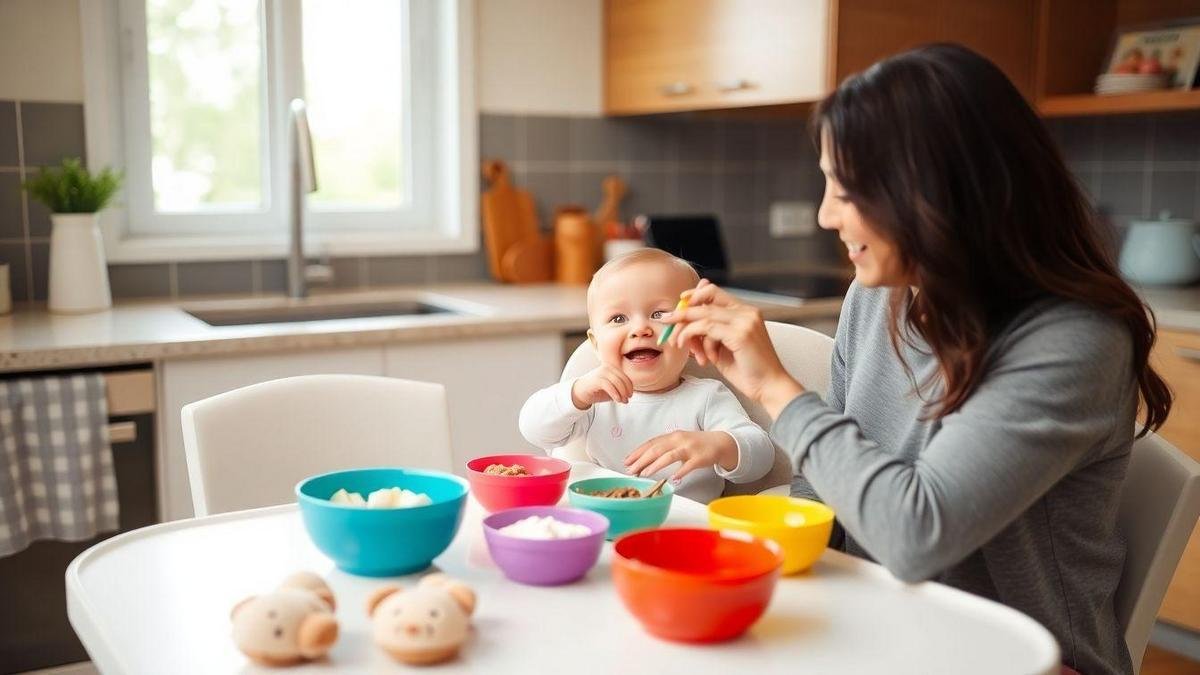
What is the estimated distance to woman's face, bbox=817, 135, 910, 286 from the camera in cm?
121

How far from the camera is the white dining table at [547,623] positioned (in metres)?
0.98

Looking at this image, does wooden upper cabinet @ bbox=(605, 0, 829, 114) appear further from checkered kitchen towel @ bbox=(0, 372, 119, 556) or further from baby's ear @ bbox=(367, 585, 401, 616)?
baby's ear @ bbox=(367, 585, 401, 616)

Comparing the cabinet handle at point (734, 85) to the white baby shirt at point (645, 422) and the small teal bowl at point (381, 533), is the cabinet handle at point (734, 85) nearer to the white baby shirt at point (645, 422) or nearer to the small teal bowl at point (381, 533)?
the white baby shirt at point (645, 422)

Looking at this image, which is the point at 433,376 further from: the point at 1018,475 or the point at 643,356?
the point at 1018,475

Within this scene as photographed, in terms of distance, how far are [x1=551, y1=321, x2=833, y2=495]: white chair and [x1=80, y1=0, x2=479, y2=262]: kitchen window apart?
4.39 ft

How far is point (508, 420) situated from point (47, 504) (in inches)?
37.8

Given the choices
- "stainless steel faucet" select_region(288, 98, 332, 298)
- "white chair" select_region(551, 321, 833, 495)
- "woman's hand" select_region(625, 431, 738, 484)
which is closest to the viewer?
"woman's hand" select_region(625, 431, 738, 484)

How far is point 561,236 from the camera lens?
3.35 m

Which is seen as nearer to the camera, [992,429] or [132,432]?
[992,429]

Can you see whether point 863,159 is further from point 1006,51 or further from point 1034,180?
point 1006,51

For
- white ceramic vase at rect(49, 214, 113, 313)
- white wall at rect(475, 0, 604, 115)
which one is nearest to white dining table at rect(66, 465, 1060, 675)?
white ceramic vase at rect(49, 214, 113, 313)

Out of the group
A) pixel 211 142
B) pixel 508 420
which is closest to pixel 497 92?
pixel 211 142

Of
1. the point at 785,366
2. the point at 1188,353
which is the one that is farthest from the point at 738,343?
the point at 1188,353

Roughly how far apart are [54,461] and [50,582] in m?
0.50
